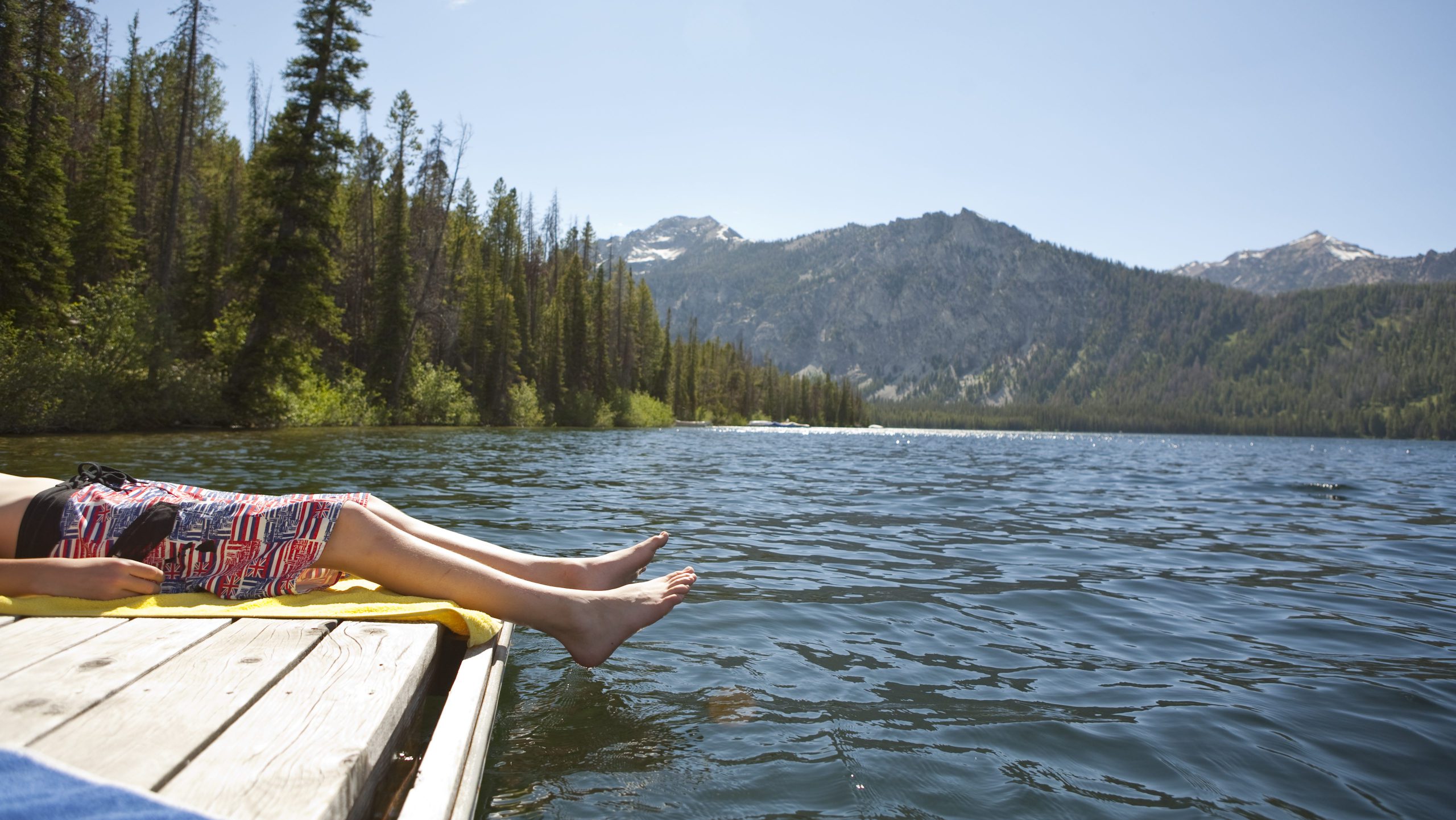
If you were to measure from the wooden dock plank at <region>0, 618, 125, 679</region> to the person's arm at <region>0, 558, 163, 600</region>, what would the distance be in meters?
0.24

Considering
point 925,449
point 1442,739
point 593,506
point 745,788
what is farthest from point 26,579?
point 925,449

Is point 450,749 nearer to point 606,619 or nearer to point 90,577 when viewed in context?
point 606,619

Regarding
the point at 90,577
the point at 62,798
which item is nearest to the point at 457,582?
the point at 90,577

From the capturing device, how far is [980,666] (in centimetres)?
469

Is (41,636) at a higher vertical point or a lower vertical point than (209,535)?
lower

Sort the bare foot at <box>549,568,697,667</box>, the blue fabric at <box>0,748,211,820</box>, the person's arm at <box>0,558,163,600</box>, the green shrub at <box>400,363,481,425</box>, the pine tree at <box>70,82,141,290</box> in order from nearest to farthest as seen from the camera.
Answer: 1. the blue fabric at <box>0,748,211,820</box>
2. the person's arm at <box>0,558,163,600</box>
3. the bare foot at <box>549,568,697,667</box>
4. the pine tree at <box>70,82,141,290</box>
5. the green shrub at <box>400,363,481,425</box>

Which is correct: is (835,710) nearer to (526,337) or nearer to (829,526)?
(829,526)

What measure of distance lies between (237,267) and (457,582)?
28.3 m

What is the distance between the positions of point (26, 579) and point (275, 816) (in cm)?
243

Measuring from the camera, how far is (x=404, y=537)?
A: 359 cm

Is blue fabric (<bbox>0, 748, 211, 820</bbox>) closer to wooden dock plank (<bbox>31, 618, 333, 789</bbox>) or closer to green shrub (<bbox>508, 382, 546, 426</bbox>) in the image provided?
wooden dock plank (<bbox>31, 618, 333, 789</bbox>)

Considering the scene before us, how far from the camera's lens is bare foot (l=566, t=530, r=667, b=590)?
434cm

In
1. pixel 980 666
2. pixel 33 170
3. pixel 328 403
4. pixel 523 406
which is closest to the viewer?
pixel 980 666

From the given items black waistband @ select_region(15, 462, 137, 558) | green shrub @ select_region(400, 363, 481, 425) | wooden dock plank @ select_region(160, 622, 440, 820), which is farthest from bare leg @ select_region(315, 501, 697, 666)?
green shrub @ select_region(400, 363, 481, 425)
